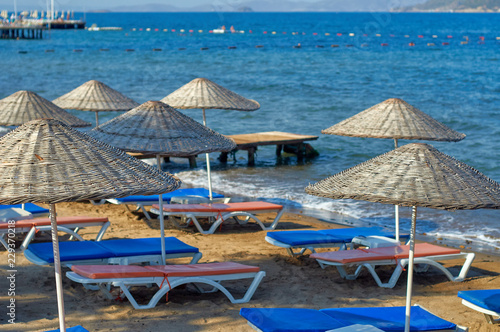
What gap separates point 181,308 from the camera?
5863 mm

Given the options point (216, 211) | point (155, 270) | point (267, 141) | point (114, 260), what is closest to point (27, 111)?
point (216, 211)

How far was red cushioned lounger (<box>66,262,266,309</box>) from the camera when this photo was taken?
547 cm

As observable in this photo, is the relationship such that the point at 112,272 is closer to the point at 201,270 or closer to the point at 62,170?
the point at 201,270

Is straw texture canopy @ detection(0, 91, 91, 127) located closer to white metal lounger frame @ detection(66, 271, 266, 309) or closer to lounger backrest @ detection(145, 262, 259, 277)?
white metal lounger frame @ detection(66, 271, 266, 309)

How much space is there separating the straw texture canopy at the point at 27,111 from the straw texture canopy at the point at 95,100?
1278 millimetres

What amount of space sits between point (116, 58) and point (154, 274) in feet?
159

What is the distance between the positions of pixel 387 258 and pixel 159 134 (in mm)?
2872

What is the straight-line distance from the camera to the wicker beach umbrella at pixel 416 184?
416 centimetres

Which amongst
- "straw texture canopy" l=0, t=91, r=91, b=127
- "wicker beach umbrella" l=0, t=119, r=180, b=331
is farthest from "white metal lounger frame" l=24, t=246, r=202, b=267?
"straw texture canopy" l=0, t=91, r=91, b=127

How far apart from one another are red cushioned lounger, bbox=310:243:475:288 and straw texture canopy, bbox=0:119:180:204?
2.96m

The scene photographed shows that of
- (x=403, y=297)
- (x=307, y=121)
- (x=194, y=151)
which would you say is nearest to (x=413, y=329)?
(x=403, y=297)

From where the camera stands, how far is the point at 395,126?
7.84m

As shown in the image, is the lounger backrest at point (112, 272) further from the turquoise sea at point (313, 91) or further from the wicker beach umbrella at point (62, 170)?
the turquoise sea at point (313, 91)

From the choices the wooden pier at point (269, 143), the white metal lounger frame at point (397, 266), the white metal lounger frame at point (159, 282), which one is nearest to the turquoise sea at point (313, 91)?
the wooden pier at point (269, 143)
